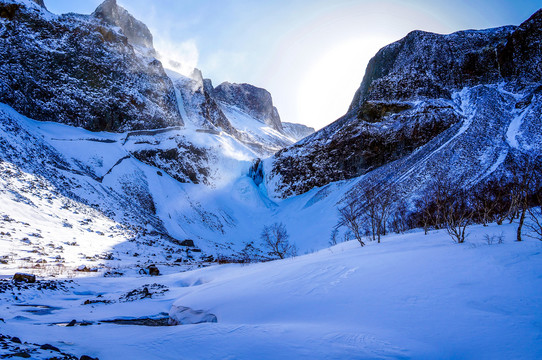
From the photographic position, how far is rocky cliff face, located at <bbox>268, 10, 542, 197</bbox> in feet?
171

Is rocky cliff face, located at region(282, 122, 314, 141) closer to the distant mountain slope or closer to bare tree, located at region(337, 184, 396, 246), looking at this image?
the distant mountain slope

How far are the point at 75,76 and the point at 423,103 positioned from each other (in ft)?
239

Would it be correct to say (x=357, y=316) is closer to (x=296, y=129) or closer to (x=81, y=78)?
(x=81, y=78)

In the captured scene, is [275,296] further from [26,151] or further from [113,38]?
[113,38]

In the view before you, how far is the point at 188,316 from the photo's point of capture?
8438 mm

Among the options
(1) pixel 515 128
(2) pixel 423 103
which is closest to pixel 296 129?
(2) pixel 423 103

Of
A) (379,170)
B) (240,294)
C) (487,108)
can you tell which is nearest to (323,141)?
(379,170)

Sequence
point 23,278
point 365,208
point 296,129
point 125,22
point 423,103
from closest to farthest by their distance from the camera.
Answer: point 23,278
point 365,208
point 423,103
point 125,22
point 296,129

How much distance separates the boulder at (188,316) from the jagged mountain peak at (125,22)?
107 m

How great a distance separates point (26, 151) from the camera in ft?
108

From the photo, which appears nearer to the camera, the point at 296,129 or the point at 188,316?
the point at 188,316

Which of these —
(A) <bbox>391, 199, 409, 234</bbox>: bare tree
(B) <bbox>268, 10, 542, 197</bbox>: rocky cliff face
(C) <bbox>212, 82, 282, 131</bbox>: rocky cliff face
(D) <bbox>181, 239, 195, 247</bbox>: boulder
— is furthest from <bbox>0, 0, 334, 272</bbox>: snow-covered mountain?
(C) <bbox>212, 82, 282, 131</bbox>: rocky cliff face

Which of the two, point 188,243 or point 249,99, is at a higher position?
point 249,99

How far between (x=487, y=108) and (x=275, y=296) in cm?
5977
